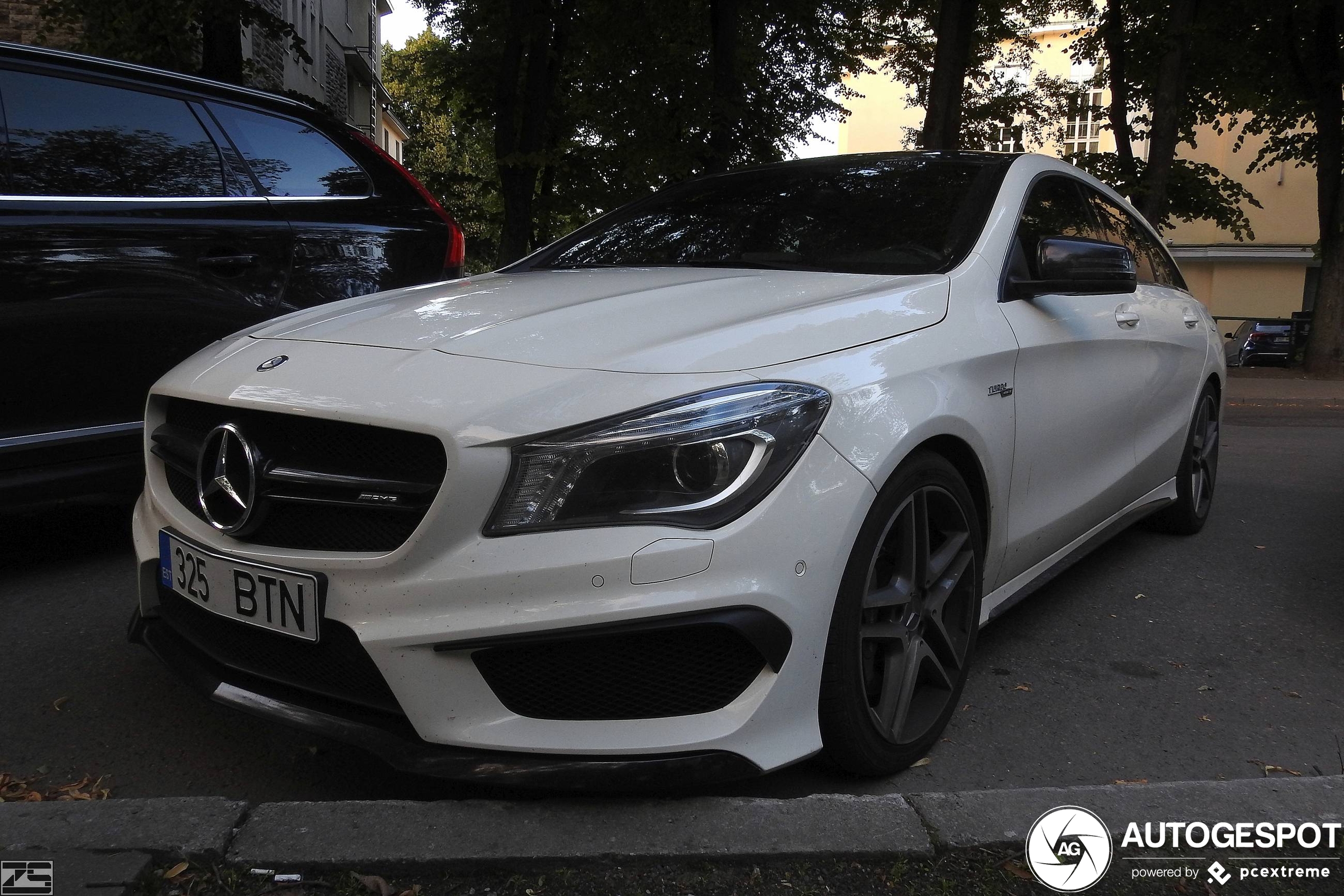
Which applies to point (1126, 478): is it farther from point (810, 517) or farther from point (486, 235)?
point (486, 235)

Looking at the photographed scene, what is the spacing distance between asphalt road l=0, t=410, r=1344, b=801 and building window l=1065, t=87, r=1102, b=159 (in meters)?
15.9

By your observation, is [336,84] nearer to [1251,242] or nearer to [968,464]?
[1251,242]

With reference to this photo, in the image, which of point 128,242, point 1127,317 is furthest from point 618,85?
point 1127,317

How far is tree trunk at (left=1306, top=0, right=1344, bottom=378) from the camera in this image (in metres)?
16.0

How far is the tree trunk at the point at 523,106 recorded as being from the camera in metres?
13.4

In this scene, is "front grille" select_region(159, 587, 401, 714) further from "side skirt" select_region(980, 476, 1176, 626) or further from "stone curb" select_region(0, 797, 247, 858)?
"side skirt" select_region(980, 476, 1176, 626)

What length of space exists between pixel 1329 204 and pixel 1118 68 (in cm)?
422

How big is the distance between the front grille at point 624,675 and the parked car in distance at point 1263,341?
25.7 meters

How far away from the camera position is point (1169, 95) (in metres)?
14.8

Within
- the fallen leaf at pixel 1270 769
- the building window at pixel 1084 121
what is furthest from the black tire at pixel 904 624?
the building window at pixel 1084 121

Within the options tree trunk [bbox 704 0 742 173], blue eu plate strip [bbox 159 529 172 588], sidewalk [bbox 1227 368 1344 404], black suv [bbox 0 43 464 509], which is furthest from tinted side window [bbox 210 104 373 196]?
sidewalk [bbox 1227 368 1344 404]

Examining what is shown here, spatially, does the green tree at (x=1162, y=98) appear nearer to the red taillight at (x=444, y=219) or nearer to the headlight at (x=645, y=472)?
the red taillight at (x=444, y=219)

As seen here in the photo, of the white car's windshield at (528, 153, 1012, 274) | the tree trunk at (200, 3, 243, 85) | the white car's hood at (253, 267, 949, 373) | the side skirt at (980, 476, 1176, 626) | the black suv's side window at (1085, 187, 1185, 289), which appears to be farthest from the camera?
the tree trunk at (200, 3, 243, 85)

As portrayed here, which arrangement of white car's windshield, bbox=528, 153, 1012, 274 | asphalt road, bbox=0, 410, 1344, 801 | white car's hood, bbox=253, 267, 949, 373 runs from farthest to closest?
white car's windshield, bbox=528, 153, 1012, 274 < asphalt road, bbox=0, 410, 1344, 801 < white car's hood, bbox=253, 267, 949, 373
